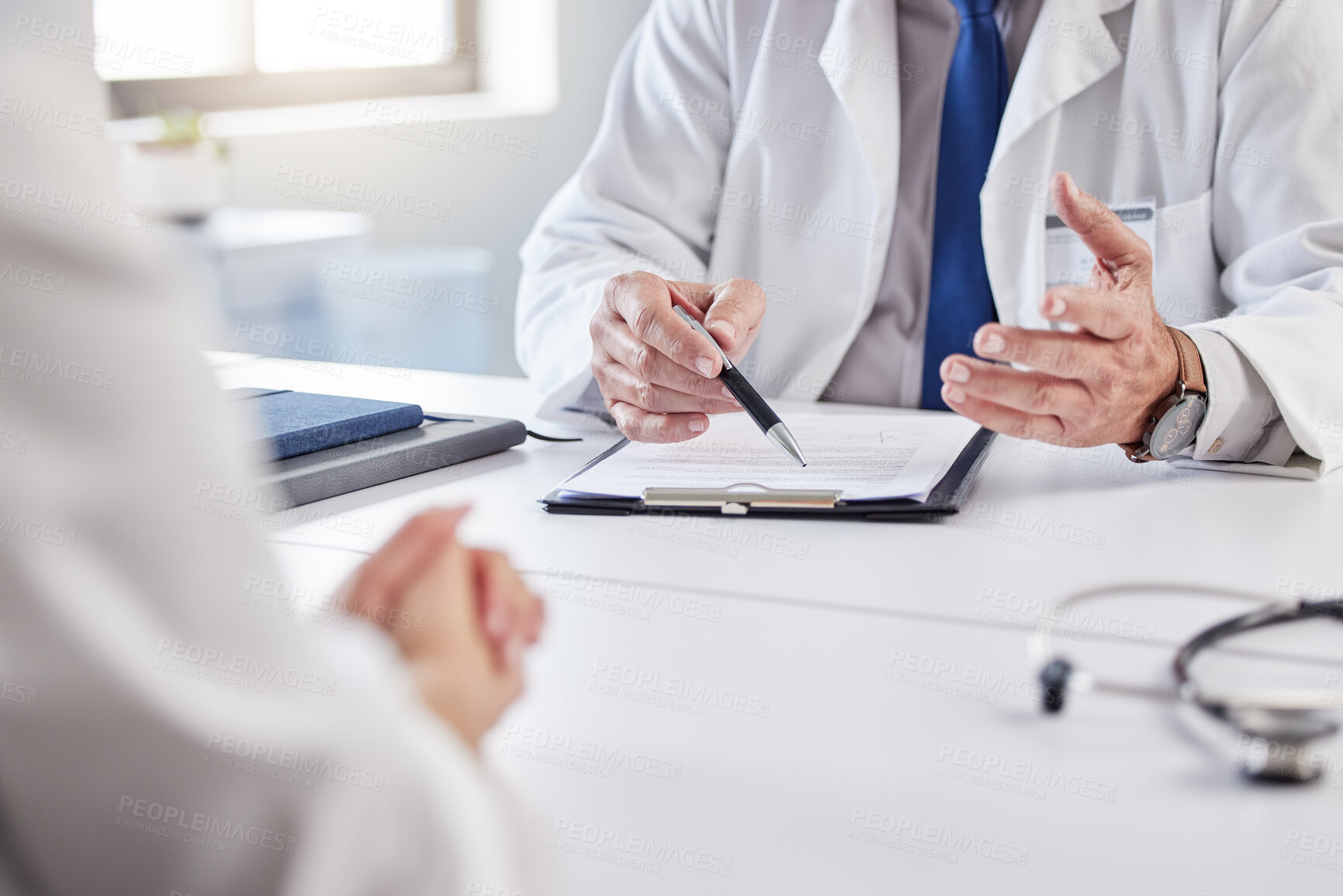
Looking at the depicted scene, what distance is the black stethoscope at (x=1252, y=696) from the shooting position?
39cm

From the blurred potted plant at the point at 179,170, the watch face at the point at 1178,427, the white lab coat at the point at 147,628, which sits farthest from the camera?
the blurred potted plant at the point at 179,170

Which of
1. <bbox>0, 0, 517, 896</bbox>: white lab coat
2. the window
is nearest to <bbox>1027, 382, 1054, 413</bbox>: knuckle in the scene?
<bbox>0, 0, 517, 896</bbox>: white lab coat

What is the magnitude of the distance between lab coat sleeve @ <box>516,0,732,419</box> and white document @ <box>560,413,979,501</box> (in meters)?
0.44

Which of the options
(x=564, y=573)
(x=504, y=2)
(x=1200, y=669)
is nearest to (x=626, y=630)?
(x=564, y=573)

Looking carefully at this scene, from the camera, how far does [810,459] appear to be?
0.81 metres

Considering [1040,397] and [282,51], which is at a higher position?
[282,51]

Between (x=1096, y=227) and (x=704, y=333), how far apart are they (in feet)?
1.08

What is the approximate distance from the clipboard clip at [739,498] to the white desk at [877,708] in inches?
0.6

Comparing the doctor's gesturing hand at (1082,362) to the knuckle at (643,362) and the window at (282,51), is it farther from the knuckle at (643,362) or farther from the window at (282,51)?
the window at (282,51)

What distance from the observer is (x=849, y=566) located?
625mm

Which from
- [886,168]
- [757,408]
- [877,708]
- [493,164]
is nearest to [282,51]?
[493,164]

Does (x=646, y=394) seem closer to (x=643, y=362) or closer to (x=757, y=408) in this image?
Answer: (x=643, y=362)

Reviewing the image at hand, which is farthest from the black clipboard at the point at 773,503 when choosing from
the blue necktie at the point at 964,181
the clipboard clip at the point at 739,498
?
the blue necktie at the point at 964,181

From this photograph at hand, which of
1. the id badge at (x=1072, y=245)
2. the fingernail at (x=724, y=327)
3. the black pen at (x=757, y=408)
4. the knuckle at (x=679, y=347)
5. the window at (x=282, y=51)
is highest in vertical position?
the window at (x=282, y=51)
